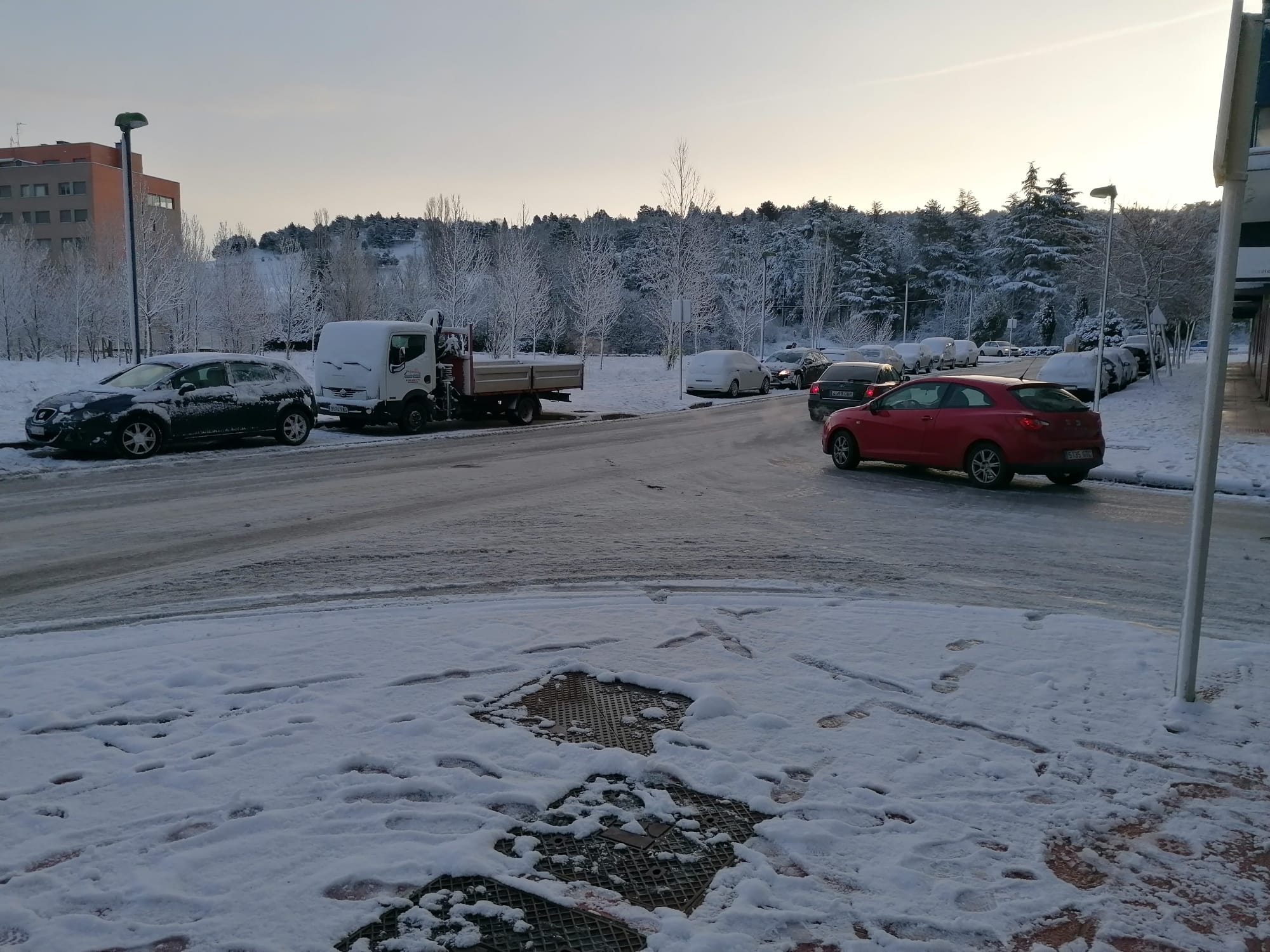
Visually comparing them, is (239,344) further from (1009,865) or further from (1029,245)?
(1029,245)

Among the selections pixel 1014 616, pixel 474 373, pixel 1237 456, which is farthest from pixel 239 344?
pixel 1014 616

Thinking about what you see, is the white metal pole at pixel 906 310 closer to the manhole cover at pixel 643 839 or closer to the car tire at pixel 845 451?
the car tire at pixel 845 451

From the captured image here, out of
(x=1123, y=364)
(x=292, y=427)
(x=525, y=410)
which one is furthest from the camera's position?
(x=1123, y=364)

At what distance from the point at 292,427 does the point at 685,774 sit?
15489 millimetres

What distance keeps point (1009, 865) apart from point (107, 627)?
557 cm

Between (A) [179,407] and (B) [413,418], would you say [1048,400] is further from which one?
(A) [179,407]

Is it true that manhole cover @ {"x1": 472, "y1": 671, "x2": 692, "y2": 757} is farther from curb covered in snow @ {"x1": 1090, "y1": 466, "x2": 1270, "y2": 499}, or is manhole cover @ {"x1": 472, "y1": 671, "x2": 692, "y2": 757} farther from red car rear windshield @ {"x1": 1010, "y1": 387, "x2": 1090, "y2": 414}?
curb covered in snow @ {"x1": 1090, "y1": 466, "x2": 1270, "y2": 499}

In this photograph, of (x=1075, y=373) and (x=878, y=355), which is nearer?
(x=1075, y=373)

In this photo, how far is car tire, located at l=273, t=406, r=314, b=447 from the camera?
58.2 feet

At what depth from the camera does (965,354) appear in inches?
2370

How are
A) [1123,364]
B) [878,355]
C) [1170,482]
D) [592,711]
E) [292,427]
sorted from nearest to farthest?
1. [592,711]
2. [1170,482]
3. [292,427]
4. [1123,364]
5. [878,355]

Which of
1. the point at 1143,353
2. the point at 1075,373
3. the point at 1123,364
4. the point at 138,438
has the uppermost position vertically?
the point at 1143,353

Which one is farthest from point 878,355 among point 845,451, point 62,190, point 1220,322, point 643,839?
point 62,190

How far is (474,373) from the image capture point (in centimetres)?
2172
